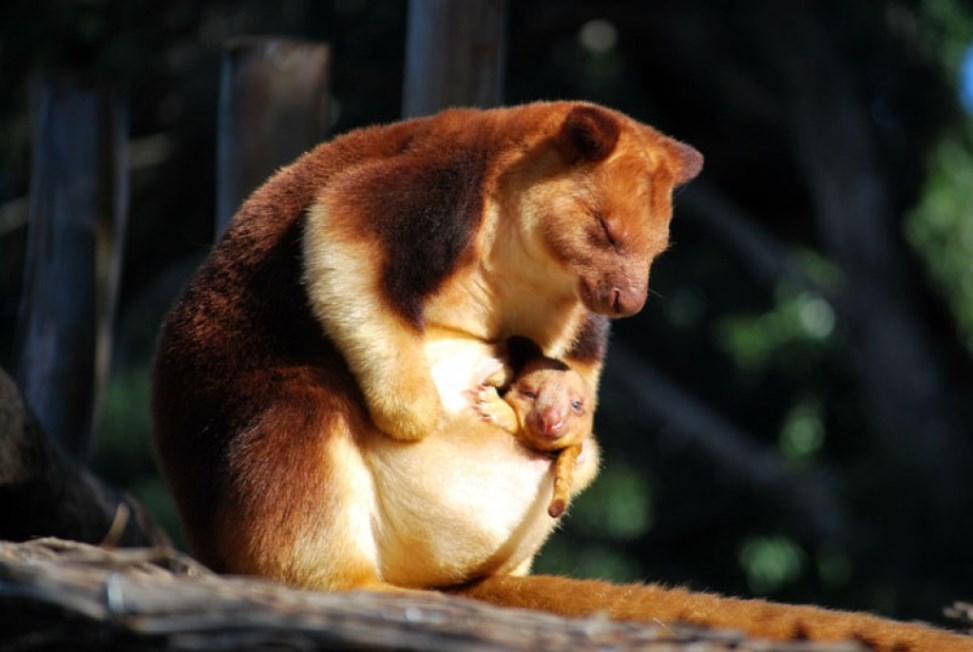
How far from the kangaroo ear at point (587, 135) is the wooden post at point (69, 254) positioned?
2542mm

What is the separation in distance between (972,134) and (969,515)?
10.2 feet

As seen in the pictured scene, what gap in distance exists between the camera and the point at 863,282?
34.0 feet

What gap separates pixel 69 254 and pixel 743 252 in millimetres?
6871

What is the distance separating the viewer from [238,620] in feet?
7.18

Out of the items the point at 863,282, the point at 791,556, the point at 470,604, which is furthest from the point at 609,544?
the point at 470,604

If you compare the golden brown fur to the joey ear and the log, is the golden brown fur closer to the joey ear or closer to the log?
the joey ear

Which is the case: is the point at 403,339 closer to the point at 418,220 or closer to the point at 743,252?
the point at 418,220

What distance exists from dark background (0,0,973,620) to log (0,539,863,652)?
720cm

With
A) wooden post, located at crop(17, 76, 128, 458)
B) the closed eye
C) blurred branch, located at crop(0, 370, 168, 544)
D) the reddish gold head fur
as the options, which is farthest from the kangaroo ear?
wooden post, located at crop(17, 76, 128, 458)

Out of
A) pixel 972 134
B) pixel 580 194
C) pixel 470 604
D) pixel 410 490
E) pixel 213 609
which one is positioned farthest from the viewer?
pixel 972 134

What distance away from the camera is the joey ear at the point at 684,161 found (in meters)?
3.74

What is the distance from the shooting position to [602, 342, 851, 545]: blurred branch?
10.8 m

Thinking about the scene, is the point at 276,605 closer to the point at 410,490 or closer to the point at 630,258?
the point at 410,490

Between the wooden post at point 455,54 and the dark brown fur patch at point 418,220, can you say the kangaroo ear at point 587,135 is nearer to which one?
the dark brown fur patch at point 418,220
